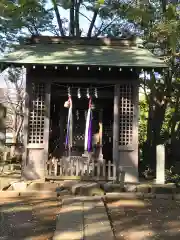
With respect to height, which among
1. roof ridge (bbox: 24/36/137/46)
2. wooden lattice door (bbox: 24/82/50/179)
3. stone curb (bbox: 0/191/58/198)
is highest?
roof ridge (bbox: 24/36/137/46)

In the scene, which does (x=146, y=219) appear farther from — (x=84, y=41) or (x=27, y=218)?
(x=84, y=41)

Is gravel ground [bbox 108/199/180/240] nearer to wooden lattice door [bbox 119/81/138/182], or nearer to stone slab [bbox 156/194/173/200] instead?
stone slab [bbox 156/194/173/200]

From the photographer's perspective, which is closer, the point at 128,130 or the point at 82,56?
the point at 128,130

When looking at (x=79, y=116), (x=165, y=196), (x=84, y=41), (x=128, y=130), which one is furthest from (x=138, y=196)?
(x=84, y=41)

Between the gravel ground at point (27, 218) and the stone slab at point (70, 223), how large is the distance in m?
0.17

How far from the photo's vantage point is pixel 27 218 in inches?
228

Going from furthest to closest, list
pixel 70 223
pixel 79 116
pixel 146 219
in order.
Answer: pixel 79 116, pixel 146 219, pixel 70 223

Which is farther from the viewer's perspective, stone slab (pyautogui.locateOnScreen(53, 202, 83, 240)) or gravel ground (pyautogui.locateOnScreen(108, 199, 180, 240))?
gravel ground (pyautogui.locateOnScreen(108, 199, 180, 240))

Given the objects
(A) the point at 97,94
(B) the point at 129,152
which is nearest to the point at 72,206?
(B) the point at 129,152

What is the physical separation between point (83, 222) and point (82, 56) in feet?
22.7

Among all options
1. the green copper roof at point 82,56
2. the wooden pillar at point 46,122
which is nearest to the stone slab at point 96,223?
the wooden pillar at point 46,122

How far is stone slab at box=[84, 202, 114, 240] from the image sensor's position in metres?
4.45

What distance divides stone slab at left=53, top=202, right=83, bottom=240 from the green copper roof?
5.16 m

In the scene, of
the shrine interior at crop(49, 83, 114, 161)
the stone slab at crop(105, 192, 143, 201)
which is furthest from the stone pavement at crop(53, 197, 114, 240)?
the shrine interior at crop(49, 83, 114, 161)
